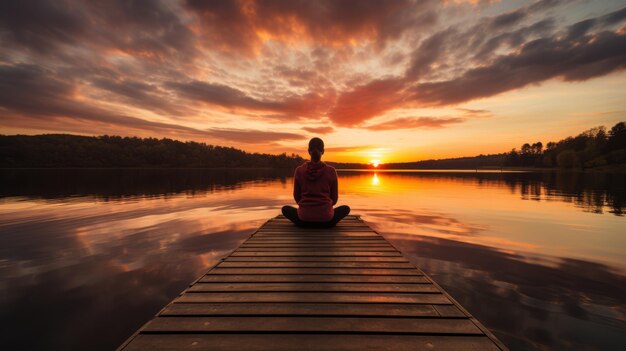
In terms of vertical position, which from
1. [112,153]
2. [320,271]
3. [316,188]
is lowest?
[320,271]

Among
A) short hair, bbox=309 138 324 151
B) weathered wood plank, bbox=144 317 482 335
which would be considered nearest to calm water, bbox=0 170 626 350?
weathered wood plank, bbox=144 317 482 335

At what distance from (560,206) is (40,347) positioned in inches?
1113

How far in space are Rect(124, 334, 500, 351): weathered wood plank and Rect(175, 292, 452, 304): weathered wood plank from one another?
2.55 feet

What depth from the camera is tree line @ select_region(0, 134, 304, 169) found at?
4574 inches

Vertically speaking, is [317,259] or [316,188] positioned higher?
[316,188]

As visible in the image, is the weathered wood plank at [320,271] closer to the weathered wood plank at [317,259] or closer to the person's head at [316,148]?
the weathered wood plank at [317,259]

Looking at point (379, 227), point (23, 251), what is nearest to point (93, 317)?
point (23, 251)

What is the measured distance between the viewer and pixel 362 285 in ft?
13.5

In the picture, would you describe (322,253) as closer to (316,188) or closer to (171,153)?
(316,188)

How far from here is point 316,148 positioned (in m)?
7.13

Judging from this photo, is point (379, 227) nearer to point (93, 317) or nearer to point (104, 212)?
point (93, 317)

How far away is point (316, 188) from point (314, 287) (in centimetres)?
353

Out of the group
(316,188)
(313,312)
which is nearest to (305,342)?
(313,312)

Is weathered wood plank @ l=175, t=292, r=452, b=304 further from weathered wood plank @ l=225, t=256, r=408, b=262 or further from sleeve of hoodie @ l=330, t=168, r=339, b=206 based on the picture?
sleeve of hoodie @ l=330, t=168, r=339, b=206
